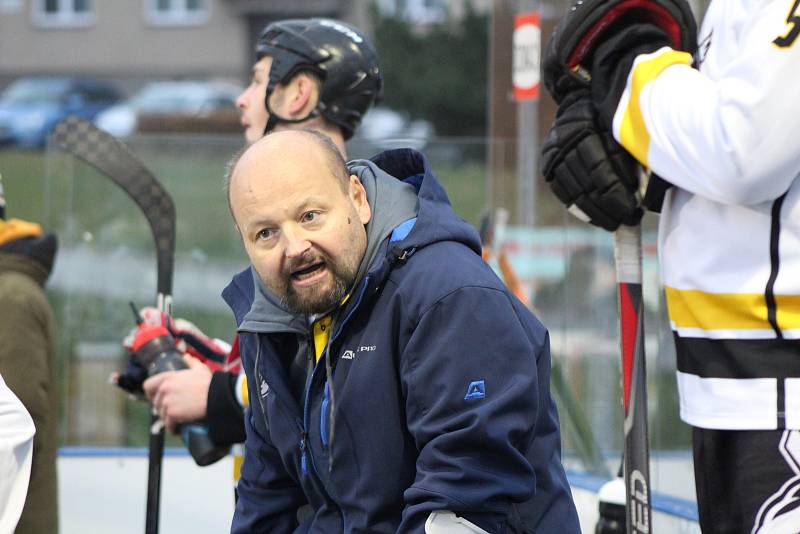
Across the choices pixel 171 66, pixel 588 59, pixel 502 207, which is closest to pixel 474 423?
pixel 588 59

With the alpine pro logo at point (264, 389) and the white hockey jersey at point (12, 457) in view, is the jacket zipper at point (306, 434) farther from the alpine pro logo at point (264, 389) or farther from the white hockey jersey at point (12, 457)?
the white hockey jersey at point (12, 457)

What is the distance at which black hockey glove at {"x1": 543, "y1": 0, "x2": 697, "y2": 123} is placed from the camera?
7.26 ft

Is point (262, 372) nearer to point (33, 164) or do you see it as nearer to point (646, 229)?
point (646, 229)

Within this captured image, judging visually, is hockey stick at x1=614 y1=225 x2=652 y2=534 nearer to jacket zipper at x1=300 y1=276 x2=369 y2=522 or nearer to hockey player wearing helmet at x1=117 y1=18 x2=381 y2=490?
jacket zipper at x1=300 y1=276 x2=369 y2=522

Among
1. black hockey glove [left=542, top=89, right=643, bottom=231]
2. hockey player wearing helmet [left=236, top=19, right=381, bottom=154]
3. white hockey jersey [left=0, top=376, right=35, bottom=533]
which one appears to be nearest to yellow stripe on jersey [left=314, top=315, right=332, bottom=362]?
black hockey glove [left=542, top=89, right=643, bottom=231]

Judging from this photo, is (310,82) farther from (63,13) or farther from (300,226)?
(63,13)

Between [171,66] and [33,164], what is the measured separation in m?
23.3

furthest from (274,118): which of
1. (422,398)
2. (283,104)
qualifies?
(422,398)

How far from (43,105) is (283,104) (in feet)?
68.3

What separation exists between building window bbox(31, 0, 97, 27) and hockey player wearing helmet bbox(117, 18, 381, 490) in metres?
31.4

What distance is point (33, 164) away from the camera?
10719 mm

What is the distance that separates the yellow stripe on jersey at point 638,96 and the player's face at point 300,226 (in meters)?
0.49

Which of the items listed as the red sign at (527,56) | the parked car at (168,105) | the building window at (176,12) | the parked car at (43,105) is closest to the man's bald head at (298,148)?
the red sign at (527,56)

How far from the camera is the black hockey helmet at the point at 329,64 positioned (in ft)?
10.9
